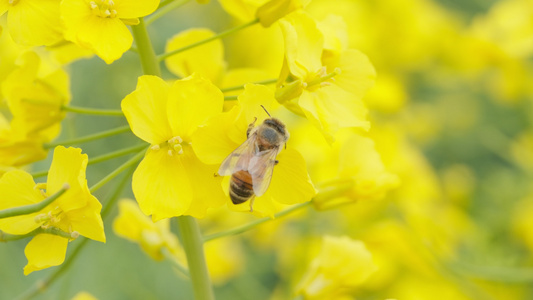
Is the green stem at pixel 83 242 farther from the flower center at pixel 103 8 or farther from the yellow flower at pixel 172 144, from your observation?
the flower center at pixel 103 8

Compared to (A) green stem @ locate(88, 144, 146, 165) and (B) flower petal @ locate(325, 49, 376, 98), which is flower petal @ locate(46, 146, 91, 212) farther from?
(B) flower petal @ locate(325, 49, 376, 98)

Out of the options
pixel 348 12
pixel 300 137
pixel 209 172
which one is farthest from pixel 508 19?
pixel 209 172

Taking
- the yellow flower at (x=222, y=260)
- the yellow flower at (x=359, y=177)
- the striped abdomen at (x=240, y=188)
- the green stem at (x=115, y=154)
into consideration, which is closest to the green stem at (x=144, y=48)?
the green stem at (x=115, y=154)

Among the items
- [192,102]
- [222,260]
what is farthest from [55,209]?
[222,260]

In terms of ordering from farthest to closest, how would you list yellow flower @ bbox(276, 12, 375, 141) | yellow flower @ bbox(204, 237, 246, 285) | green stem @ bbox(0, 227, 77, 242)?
yellow flower @ bbox(204, 237, 246, 285)
yellow flower @ bbox(276, 12, 375, 141)
green stem @ bbox(0, 227, 77, 242)

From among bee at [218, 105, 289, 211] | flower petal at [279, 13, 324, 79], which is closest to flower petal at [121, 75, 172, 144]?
bee at [218, 105, 289, 211]

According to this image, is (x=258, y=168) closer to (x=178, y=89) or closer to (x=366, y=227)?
(x=178, y=89)
